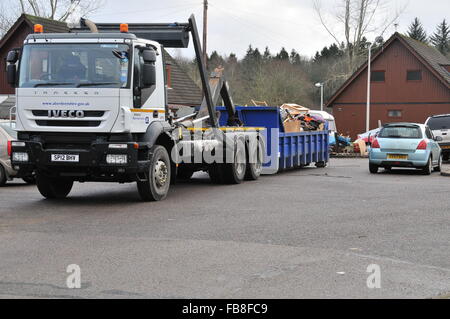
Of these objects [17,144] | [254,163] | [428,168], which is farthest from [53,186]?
[428,168]

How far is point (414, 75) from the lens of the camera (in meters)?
51.5

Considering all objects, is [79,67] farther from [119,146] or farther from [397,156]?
[397,156]

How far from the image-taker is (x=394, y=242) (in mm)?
8531

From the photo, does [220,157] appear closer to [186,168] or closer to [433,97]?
[186,168]

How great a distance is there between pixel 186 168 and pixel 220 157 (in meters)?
1.02

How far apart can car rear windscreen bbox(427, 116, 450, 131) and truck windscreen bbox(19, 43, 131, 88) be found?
57.9 feet

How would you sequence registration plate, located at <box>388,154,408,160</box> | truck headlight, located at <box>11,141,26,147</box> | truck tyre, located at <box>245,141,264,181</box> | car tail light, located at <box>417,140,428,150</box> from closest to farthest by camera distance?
truck headlight, located at <box>11,141,26,147</box> → truck tyre, located at <box>245,141,264,181</box> → car tail light, located at <box>417,140,428,150</box> → registration plate, located at <box>388,154,408,160</box>

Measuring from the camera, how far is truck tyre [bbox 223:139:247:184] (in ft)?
53.0

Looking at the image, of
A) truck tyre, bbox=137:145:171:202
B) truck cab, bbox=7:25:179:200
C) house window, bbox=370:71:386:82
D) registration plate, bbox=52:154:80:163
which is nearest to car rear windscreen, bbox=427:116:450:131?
truck tyre, bbox=137:145:171:202

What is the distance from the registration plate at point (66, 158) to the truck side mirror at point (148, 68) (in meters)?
1.68

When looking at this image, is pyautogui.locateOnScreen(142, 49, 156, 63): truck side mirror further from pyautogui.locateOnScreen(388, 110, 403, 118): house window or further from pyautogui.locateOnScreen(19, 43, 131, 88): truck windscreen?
pyautogui.locateOnScreen(388, 110, 403, 118): house window

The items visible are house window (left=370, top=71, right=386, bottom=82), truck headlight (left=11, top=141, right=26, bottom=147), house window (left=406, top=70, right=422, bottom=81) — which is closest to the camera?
truck headlight (left=11, top=141, right=26, bottom=147)

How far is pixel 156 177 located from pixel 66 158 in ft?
5.58

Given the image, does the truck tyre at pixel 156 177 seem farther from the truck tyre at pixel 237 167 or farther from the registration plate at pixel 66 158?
the truck tyre at pixel 237 167
